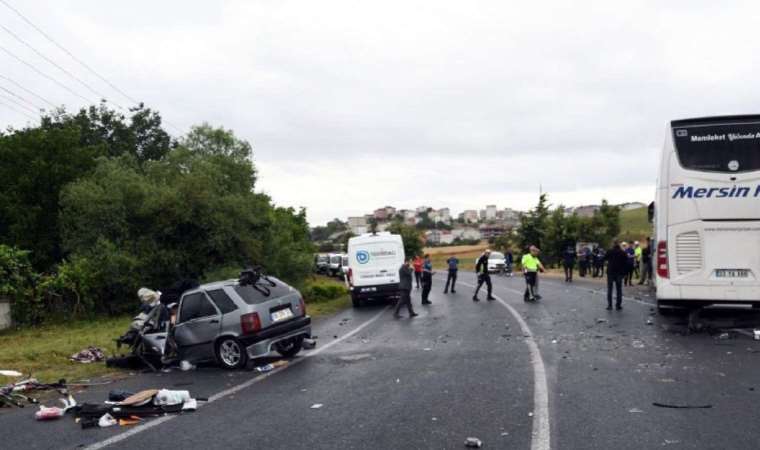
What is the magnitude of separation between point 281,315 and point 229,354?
1.11m

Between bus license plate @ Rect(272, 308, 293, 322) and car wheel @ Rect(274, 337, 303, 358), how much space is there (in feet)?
1.99

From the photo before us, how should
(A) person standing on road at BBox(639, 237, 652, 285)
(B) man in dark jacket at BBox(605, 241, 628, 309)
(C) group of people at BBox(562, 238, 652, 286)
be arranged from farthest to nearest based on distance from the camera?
(C) group of people at BBox(562, 238, 652, 286) < (A) person standing on road at BBox(639, 237, 652, 285) < (B) man in dark jacket at BBox(605, 241, 628, 309)

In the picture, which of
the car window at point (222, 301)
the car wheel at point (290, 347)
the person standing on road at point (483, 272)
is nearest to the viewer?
the car window at point (222, 301)

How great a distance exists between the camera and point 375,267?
25922mm

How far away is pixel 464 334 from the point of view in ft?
48.9

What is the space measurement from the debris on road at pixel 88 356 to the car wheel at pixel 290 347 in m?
3.96

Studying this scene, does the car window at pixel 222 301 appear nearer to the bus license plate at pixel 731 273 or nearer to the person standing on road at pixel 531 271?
the bus license plate at pixel 731 273

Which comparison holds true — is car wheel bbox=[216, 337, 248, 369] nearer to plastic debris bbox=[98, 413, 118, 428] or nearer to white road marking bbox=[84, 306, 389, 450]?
white road marking bbox=[84, 306, 389, 450]

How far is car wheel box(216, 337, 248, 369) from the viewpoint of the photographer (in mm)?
11945

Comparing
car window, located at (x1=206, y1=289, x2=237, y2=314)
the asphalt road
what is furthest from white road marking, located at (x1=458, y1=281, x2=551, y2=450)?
car window, located at (x1=206, y1=289, x2=237, y2=314)

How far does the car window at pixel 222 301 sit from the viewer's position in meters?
12.1

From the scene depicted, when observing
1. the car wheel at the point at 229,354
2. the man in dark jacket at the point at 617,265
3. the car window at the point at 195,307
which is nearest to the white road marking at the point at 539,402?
the car wheel at the point at 229,354

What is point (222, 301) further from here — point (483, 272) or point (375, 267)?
point (483, 272)

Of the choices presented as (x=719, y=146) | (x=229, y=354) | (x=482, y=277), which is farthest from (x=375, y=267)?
(x=719, y=146)
